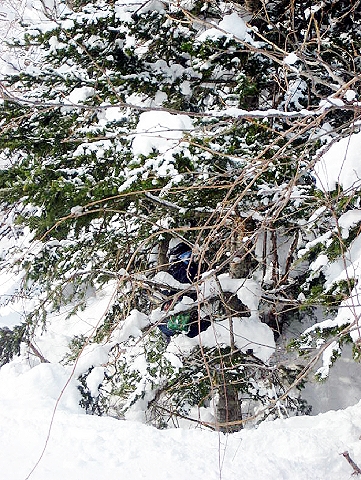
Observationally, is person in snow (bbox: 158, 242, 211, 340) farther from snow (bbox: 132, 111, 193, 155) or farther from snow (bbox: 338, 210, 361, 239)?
snow (bbox: 338, 210, 361, 239)

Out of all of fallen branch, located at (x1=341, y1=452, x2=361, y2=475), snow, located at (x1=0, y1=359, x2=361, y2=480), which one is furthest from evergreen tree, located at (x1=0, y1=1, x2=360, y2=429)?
fallen branch, located at (x1=341, y1=452, x2=361, y2=475)

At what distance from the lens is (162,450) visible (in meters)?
2.07

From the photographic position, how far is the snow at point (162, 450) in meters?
1.91

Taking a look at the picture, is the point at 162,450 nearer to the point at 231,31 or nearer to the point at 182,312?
the point at 182,312

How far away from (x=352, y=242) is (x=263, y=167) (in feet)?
4.71

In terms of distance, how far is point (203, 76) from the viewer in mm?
3832

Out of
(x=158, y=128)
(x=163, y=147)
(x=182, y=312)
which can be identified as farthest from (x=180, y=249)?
(x=158, y=128)

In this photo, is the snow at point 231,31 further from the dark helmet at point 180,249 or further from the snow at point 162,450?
the snow at point 162,450

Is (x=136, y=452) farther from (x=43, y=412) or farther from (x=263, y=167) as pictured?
(x=263, y=167)

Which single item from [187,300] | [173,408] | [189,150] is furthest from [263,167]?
[173,408]

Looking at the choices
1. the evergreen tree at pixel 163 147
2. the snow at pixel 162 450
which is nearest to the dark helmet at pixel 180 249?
the evergreen tree at pixel 163 147

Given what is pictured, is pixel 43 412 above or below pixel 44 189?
below

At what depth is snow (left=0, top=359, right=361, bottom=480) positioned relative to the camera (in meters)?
1.91

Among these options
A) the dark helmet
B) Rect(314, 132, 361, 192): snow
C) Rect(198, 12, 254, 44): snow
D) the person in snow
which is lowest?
Rect(314, 132, 361, 192): snow
